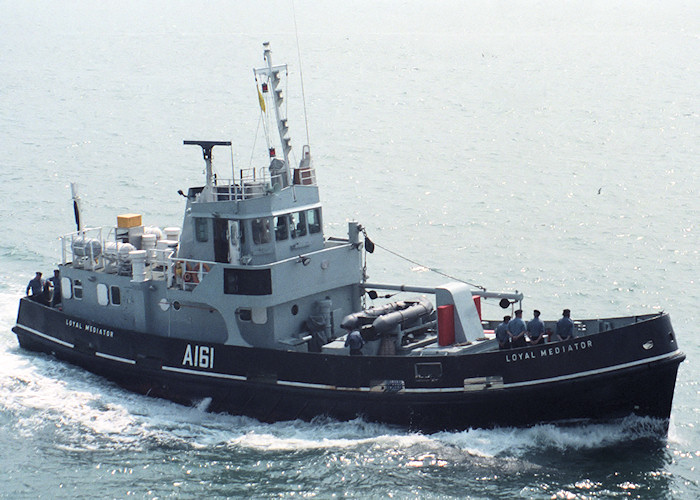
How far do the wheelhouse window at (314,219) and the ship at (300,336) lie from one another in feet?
0.10

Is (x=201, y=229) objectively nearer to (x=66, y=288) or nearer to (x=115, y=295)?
(x=115, y=295)

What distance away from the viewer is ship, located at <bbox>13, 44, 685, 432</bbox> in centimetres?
1873

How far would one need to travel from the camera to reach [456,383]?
746 inches

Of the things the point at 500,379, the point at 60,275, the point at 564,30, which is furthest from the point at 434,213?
the point at 564,30

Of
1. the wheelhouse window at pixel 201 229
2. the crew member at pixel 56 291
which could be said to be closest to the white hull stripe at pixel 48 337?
Answer: the crew member at pixel 56 291

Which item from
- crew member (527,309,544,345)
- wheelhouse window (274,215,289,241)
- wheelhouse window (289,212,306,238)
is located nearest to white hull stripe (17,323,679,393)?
crew member (527,309,544,345)

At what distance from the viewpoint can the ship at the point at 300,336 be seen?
1873 centimetres

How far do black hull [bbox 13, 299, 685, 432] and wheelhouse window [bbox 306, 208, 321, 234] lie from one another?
9.46 feet

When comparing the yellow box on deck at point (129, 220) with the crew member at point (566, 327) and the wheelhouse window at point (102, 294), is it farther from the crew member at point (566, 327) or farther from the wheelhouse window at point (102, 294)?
the crew member at point (566, 327)

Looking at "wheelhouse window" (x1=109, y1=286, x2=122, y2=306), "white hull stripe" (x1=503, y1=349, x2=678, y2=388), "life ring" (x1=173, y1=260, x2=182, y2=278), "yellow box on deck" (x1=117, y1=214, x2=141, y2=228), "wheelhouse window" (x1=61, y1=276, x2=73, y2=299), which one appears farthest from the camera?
"wheelhouse window" (x1=61, y1=276, x2=73, y2=299)

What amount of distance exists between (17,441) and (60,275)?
489cm

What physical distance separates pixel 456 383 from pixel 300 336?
3.69m

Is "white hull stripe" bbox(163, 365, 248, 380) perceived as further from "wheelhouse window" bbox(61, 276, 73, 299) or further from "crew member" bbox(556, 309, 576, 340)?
"crew member" bbox(556, 309, 576, 340)

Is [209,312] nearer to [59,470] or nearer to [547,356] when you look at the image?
[59,470]
